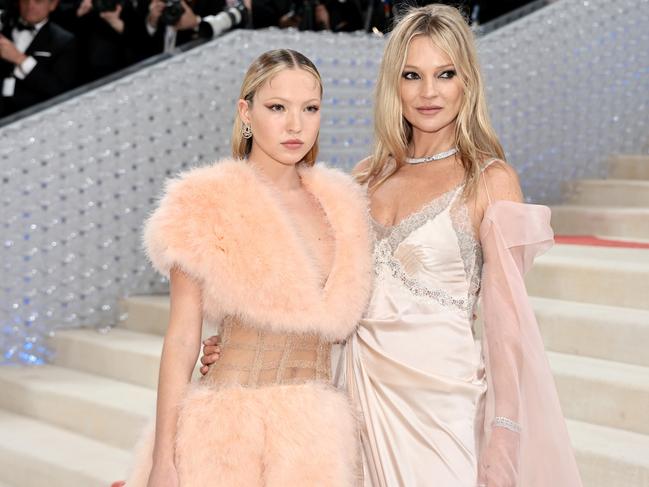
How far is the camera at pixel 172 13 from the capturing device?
6.60 metres

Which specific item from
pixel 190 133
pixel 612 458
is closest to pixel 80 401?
pixel 190 133

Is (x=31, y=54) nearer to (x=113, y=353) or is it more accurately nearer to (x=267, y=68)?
(x=113, y=353)

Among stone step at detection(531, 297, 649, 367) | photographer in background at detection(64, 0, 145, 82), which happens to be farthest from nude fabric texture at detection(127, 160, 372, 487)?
photographer in background at detection(64, 0, 145, 82)

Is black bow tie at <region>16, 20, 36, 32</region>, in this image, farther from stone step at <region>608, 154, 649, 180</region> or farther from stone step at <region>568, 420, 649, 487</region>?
stone step at <region>568, 420, 649, 487</region>

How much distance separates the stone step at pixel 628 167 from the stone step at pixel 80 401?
3293 mm

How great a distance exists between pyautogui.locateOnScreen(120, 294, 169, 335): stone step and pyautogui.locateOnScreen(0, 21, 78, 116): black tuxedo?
1452mm

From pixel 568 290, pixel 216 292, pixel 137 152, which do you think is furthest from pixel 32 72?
pixel 216 292

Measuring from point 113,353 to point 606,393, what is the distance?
282 cm

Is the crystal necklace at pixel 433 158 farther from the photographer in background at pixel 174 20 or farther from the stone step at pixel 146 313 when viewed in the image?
the photographer in background at pixel 174 20

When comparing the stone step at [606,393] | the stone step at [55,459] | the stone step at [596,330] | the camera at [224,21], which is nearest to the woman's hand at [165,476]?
the stone step at [606,393]

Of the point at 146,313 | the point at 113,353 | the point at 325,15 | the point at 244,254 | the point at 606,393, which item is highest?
the point at 325,15

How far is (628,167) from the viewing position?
6.76 meters

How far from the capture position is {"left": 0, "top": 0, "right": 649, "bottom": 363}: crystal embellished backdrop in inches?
236

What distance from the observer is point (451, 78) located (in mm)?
2760
